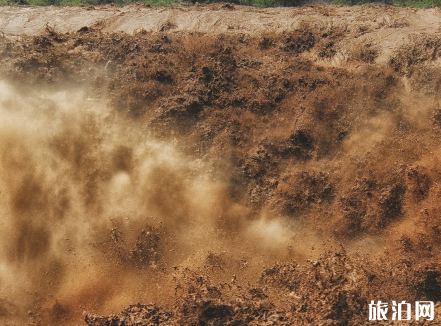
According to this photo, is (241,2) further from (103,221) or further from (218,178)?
(103,221)

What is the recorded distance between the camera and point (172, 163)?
384 inches

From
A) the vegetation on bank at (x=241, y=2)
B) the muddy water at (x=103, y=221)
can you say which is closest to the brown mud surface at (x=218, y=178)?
the muddy water at (x=103, y=221)

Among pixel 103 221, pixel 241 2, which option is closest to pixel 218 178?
pixel 103 221

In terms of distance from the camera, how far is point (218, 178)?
959cm

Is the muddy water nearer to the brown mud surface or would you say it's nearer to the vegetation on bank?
the brown mud surface

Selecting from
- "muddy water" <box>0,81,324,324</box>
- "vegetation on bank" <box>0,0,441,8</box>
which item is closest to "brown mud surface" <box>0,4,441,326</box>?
"muddy water" <box>0,81,324,324</box>

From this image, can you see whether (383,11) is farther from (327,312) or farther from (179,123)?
(327,312)

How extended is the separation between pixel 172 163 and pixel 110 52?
166 inches

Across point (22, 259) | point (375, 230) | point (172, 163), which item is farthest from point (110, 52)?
point (375, 230)

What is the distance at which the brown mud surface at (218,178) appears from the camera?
840 centimetres

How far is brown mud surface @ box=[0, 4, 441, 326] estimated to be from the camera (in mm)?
8398

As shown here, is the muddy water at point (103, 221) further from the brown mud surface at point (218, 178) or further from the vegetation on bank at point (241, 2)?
the vegetation on bank at point (241, 2)

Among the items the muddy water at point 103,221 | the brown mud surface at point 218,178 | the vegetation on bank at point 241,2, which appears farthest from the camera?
the vegetation on bank at point 241,2

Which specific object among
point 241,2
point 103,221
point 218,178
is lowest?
point 103,221
